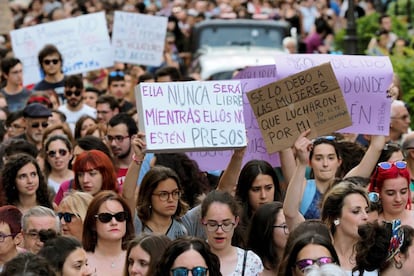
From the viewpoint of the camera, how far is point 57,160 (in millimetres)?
12359

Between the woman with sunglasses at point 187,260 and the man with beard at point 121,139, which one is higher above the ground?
the man with beard at point 121,139

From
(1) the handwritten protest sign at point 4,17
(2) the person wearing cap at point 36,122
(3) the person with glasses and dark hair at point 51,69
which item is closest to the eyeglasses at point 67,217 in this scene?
(2) the person wearing cap at point 36,122

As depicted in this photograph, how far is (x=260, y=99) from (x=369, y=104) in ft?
3.56

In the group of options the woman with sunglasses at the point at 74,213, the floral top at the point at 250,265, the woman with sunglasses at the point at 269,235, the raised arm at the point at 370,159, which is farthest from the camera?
the raised arm at the point at 370,159

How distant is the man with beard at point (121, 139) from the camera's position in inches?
498

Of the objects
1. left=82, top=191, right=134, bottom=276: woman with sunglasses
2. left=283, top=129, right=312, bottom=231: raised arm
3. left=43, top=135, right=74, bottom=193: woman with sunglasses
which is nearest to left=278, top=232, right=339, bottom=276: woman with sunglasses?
left=283, top=129, right=312, bottom=231: raised arm

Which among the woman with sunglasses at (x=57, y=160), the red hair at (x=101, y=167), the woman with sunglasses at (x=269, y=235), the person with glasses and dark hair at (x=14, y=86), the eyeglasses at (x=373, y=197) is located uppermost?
the person with glasses and dark hair at (x=14, y=86)

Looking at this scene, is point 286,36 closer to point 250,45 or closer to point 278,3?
Answer: point 250,45

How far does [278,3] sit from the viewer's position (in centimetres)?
3253

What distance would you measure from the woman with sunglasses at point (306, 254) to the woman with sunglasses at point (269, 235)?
1.03 m

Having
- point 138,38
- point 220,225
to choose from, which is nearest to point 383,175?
point 220,225

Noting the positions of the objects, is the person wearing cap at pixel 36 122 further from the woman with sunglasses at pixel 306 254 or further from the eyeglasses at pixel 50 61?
the woman with sunglasses at pixel 306 254

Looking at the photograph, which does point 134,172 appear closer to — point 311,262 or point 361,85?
point 361,85

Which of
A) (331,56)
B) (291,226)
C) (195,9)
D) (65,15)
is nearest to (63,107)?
(331,56)
